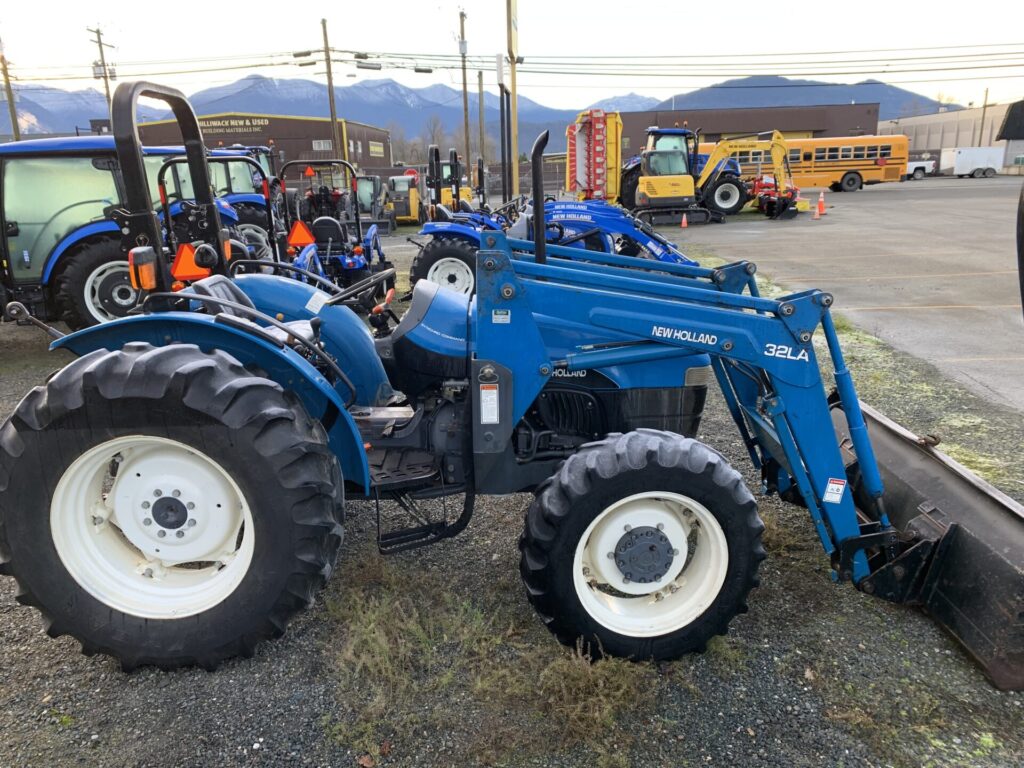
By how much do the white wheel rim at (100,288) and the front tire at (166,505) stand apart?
17.5ft

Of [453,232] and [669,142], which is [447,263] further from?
[669,142]

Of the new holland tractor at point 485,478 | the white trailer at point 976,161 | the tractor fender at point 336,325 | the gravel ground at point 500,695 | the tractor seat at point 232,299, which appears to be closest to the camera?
the gravel ground at point 500,695

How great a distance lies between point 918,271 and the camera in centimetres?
1044

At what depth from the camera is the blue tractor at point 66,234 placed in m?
6.84

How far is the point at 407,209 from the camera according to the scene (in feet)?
72.5

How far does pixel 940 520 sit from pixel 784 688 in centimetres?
87

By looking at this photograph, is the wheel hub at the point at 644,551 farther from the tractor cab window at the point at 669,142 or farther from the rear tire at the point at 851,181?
the rear tire at the point at 851,181

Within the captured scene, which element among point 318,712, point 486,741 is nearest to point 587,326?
point 486,741

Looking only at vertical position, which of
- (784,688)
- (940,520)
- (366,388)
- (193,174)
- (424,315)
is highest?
(193,174)

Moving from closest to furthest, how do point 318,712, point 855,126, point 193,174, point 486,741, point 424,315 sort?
point 486,741
point 318,712
point 424,315
point 193,174
point 855,126

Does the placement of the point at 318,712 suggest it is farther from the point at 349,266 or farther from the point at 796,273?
the point at 796,273

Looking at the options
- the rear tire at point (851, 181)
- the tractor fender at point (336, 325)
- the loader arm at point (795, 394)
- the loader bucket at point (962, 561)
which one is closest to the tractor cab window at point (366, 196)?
the tractor fender at point (336, 325)

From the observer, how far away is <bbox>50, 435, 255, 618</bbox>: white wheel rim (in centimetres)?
230

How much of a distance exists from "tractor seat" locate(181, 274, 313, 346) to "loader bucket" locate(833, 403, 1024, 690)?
238cm
